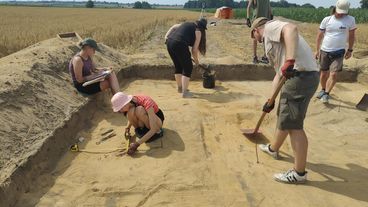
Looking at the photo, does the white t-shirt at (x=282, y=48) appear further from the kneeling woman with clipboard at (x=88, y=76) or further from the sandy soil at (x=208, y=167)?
the kneeling woman with clipboard at (x=88, y=76)

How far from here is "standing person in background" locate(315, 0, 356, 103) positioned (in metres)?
6.08

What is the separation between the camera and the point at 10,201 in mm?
3531

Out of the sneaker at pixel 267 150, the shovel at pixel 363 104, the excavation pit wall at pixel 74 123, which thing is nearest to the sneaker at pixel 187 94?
the excavation pit wall at pixel 74 123

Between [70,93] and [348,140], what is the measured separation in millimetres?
4157

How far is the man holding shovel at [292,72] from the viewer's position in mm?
3568

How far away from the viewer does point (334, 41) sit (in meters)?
6.15

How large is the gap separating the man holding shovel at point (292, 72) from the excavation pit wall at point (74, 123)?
2.60 meters

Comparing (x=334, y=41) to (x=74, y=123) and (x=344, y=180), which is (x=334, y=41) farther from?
(x=74, y=123)

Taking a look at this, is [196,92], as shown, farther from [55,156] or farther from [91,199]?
[91,199]

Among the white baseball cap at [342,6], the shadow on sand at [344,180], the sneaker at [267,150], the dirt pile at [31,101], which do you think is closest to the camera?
the shadow on sand at [344,180]

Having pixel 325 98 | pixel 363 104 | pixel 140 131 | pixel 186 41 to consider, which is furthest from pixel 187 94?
pixel 363 104

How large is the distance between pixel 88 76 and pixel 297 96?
139 inches

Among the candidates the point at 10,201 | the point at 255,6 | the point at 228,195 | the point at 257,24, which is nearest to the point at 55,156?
the point at 10,201

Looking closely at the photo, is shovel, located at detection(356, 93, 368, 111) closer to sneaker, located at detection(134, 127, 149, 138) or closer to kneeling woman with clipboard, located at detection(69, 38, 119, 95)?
sneaker, located at detection(134, 127, 149, 138)
